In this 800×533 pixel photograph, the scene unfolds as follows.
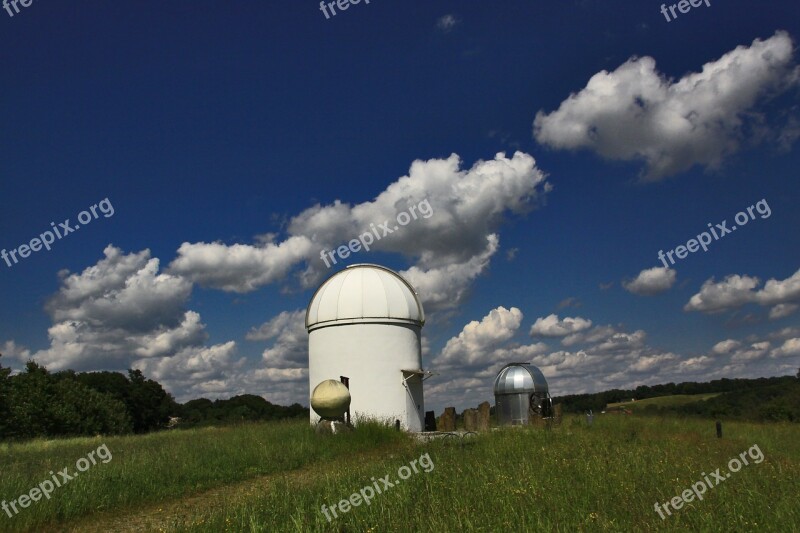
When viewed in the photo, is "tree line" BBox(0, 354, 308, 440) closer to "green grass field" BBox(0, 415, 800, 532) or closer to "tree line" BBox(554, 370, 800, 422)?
"green grass field" BBox(0, 415, 800, 532)

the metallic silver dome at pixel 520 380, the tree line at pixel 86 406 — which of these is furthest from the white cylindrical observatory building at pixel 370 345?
the tree line at pixel 86 406

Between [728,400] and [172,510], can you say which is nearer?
[172,510]

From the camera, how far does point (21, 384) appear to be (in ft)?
129

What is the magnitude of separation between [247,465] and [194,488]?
202 centimetres

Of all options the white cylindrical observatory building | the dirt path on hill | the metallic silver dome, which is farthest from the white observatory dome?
the dirt path on hill

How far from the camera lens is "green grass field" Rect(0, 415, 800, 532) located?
21.9 ft

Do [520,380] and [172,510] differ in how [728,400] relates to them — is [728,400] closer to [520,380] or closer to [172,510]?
[520,380]

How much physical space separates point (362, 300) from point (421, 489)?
1546 cm

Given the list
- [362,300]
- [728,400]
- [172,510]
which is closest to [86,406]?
[362,300]

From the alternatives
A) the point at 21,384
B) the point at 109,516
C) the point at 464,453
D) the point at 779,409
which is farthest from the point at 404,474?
the point at 21,384

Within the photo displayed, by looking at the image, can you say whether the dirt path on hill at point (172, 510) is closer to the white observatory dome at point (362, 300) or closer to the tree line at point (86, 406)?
A: the white observatory dome at point (362, 300)

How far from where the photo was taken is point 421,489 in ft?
28.1

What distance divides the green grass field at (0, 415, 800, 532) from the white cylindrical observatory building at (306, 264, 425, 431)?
7535 millimetres

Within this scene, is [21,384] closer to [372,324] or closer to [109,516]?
[372,324]
